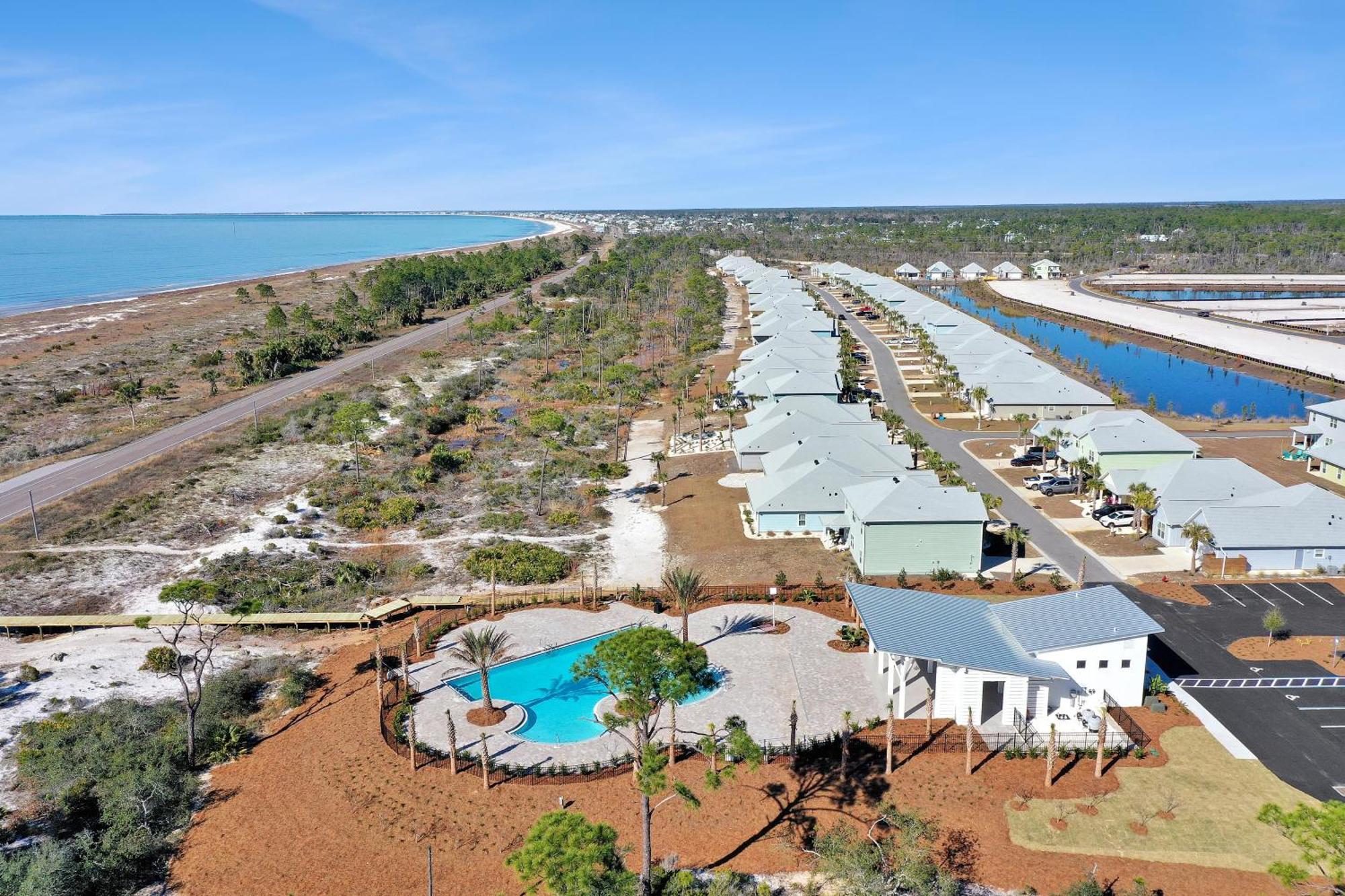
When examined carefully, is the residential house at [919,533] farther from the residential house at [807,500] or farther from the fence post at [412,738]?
the fence post at [412,738]

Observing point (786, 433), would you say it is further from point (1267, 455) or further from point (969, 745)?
point (1267, 455)

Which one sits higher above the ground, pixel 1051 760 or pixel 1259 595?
pixel 1051 760

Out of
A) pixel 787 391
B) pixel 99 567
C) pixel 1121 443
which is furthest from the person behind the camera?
pixel 787 391

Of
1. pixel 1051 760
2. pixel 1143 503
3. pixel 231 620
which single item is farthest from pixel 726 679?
pixel 1143 503

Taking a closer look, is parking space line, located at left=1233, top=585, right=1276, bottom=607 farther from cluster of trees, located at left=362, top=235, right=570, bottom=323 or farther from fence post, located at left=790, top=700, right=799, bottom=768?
cluster of trees, located at left=362, top=235, right=570, bottom=323

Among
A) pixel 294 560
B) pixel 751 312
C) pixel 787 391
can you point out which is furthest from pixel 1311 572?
pixel 751 312

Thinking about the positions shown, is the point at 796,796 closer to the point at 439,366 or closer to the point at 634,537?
the point at 634,537
